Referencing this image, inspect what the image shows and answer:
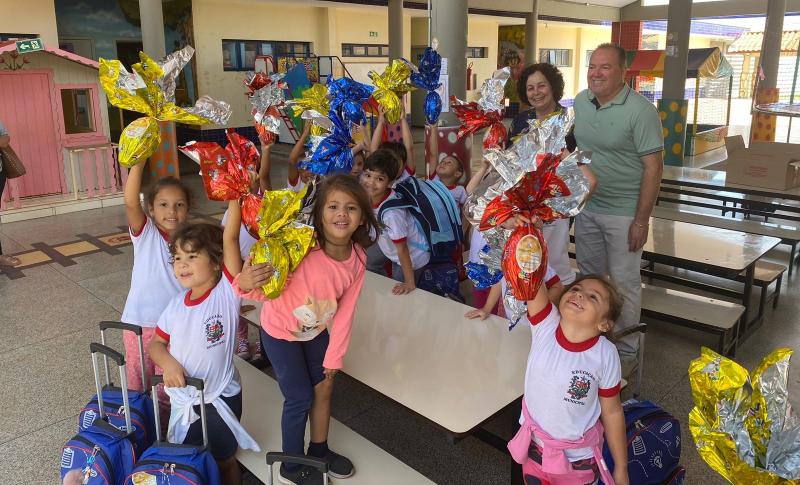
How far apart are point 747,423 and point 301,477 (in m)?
1.29

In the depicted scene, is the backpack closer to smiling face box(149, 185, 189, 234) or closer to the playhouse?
smiling face box(149, 185, 189, 234)

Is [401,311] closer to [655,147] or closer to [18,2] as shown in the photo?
[655,147]

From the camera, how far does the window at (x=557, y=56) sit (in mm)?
19219

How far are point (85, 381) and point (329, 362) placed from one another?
6.68ft

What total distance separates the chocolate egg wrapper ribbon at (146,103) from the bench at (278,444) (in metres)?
1.00

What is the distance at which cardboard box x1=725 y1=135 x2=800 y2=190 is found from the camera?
551cm

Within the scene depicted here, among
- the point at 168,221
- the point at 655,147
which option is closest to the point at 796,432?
the point at 655,147

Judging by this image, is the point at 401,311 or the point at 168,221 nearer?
the point at 168,221

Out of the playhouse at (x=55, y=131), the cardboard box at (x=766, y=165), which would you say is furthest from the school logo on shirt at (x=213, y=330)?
the playhouse at (x=55, y=131)

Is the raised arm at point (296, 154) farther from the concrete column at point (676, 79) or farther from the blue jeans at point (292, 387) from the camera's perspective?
the concrete column at point (676, 79)

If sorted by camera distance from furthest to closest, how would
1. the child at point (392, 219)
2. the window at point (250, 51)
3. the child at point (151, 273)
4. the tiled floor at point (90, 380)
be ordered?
the window at point (250, 51) < the child at point (392, 219) < the tiled floor at point (90, 380) < the child at point (151, 273)

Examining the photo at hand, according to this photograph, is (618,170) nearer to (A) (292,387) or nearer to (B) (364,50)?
(A) (292,387)

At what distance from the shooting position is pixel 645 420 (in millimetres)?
2123

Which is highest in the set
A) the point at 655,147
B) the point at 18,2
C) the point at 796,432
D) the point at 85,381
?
the point at 18,2
